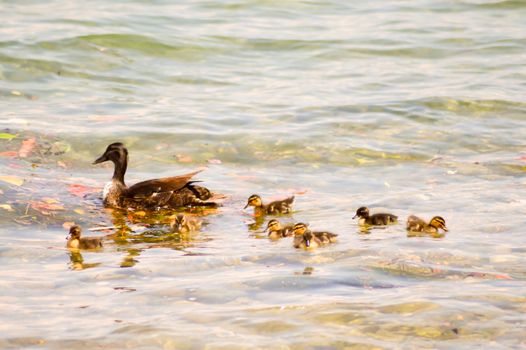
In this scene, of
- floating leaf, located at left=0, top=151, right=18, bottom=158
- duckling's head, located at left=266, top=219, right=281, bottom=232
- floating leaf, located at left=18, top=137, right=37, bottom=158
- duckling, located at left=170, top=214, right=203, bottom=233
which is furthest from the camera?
floating leaf, located at left=18, top=137, right=37, bottom=158

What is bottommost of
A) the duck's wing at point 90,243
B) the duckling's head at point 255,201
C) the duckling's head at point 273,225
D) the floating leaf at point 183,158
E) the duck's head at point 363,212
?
the duck's wing at point 90,243

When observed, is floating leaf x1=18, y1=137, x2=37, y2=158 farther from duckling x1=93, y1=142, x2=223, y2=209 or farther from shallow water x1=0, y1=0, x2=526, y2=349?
duckling x1=93, y1=142, x2=223, y2=209

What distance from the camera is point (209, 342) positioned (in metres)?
6.54


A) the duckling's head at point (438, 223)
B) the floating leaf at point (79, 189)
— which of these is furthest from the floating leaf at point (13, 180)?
the duckling's head at point (438, 223)

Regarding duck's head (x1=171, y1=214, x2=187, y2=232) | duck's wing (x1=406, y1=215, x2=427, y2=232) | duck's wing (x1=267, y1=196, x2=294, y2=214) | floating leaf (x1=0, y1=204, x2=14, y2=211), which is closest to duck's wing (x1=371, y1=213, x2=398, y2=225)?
duck's wing (x1=406, y1=215, x2=427, y2=232)

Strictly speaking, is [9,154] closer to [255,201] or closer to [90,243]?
[255,201]

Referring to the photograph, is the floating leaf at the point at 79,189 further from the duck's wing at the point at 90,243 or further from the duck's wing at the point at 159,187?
the duck's wing at the point at 90,243

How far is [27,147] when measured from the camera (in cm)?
1320

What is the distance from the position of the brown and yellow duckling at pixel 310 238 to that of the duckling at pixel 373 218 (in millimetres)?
709

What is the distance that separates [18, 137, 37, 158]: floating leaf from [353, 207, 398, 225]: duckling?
4.73 m

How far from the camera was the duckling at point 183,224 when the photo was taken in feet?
32.8

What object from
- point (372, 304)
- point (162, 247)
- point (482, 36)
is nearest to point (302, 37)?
point (482, 36)

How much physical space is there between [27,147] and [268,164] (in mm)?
3008

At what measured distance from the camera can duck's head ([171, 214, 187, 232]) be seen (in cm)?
999
